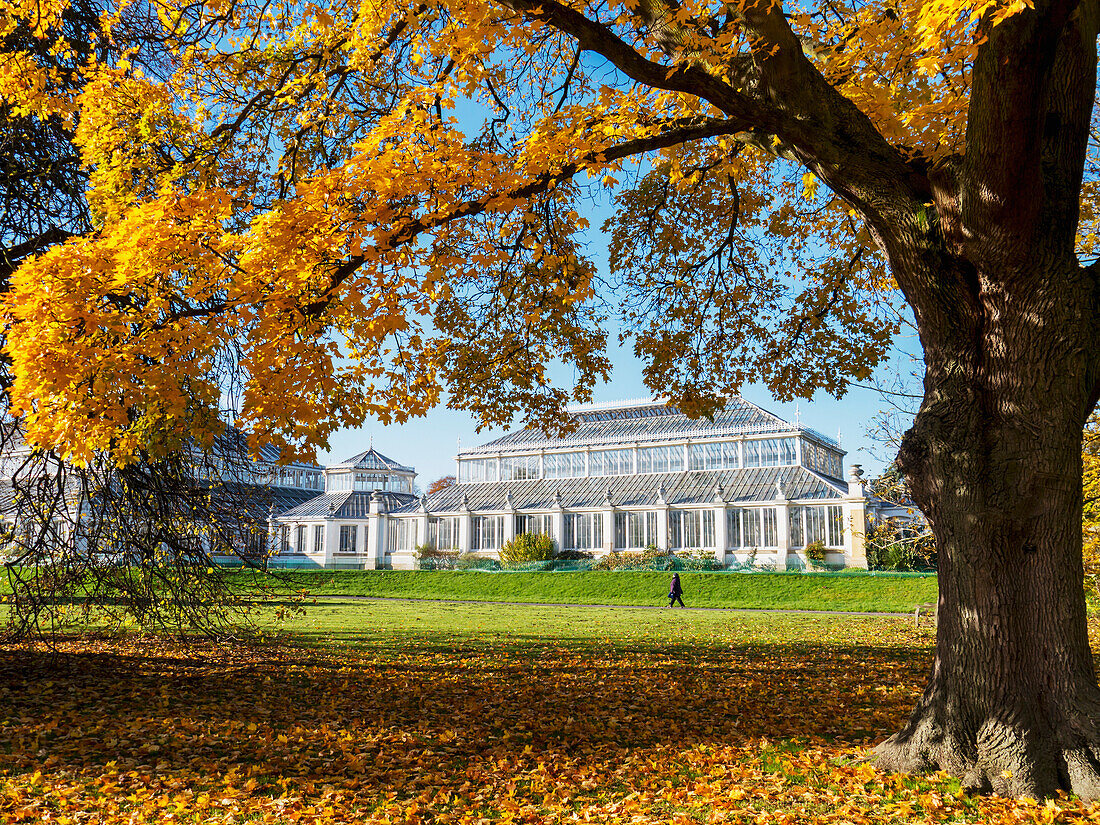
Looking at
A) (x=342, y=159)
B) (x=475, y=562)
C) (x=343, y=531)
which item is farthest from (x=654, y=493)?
(x=342, y=159)

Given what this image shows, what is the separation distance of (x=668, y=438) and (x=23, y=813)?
40.7m

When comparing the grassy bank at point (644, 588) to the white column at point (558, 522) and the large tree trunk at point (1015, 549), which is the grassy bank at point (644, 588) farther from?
the large tree trunk at point (1015, 549)

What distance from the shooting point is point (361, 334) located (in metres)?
5.74

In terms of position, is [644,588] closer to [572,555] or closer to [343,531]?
[572,555]

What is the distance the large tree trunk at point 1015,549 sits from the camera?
486 cm

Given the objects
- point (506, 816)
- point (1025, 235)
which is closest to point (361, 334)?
point (506, 816)

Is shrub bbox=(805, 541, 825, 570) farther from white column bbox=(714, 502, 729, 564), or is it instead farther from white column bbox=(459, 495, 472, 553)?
white column bbox=(459, 495, 472, 553)

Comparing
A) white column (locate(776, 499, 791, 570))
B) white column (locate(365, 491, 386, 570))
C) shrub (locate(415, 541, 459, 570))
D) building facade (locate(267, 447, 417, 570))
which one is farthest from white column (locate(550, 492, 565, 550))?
white column (locate(776, 499, 791, 570))

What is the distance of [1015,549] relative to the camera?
496 centimetres

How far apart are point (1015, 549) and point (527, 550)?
34481 mm

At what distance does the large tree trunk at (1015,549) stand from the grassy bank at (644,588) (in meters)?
21.9

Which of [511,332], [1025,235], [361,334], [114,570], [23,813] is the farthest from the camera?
[511,332]

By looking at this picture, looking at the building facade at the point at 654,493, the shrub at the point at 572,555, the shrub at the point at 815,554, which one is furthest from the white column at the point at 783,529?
the shrub at the point at 572,555

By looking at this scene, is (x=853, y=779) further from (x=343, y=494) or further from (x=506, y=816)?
(x=343, y=494)
